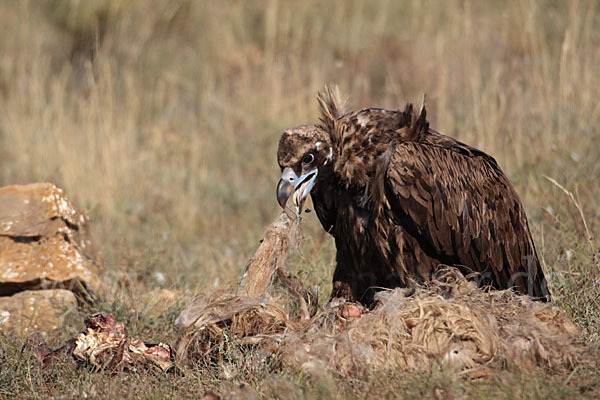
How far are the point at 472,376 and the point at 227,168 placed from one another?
487 centimetres

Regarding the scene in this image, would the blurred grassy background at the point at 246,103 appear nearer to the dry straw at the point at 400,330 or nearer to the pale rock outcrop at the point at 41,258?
the pale rock outcrop at the point at 41,258

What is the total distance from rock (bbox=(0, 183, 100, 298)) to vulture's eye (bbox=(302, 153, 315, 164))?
1.87m

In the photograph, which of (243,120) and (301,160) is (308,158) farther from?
(243,120)

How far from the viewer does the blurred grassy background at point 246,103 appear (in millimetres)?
5375

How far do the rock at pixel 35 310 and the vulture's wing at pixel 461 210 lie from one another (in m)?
2.15

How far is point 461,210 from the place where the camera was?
3666 millimetres

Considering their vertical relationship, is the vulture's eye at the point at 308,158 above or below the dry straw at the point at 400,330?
above

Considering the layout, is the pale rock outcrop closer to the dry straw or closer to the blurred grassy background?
the blurred grassy background

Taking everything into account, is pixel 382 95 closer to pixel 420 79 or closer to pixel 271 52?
pixel 420 79

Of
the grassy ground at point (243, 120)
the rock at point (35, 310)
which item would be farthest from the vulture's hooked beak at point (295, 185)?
the rock at point (35, 310)

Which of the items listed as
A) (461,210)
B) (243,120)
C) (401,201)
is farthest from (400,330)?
(243,120)

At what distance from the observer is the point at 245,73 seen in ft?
28.0

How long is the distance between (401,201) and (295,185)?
0.52 m

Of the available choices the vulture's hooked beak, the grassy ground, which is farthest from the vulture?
the grassy ground
